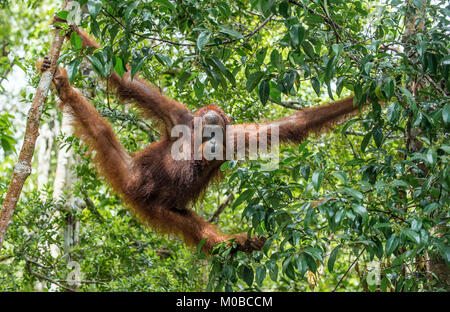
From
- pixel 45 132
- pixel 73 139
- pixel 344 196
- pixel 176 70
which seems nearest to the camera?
pixel 344 196

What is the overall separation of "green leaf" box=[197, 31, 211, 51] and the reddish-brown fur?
2.05 m

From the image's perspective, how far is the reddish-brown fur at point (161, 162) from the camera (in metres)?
4.47

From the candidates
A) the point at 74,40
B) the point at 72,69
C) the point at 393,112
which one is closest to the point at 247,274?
the point at 393,112

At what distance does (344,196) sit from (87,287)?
11.9ft

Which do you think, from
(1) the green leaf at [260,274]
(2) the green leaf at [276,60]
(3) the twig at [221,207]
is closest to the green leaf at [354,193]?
(1) the green leaf at [260,274]

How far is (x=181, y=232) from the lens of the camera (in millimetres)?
4957

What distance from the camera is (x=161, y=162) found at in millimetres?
4754

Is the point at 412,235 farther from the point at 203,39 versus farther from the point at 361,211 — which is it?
the point at 203,39

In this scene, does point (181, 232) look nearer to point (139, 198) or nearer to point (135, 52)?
point (139, 198)

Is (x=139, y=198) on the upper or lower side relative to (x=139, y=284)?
upper

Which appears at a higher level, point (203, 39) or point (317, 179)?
point (203, 39)

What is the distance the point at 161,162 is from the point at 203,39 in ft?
7.79
